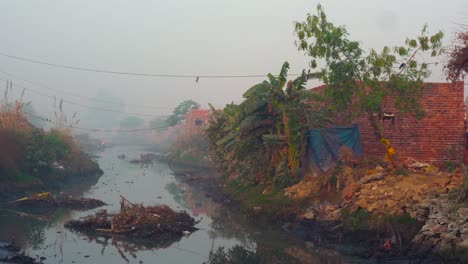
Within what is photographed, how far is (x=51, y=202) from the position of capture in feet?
63.7

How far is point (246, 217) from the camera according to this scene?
18156 mm

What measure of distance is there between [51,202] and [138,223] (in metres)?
6.65

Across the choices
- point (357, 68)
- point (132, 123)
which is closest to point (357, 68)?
point (357, 68)

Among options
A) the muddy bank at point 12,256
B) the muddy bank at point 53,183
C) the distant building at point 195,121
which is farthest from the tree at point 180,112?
the muddy bank at point 12,256

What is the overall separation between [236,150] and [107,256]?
9.61m

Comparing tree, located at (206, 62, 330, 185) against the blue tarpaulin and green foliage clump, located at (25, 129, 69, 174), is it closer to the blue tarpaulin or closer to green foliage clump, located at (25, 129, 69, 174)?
the blue tarpaulin

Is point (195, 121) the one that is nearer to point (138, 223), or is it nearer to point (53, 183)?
point (53, 183)

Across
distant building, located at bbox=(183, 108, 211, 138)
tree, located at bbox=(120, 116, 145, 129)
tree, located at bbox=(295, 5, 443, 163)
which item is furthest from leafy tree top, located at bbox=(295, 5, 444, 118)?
tree, located at bbox=(120, 116, 145, 129)

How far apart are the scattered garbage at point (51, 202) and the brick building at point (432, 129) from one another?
11727mm

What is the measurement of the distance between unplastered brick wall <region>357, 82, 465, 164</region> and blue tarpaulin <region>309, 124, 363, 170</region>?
44.8 inches

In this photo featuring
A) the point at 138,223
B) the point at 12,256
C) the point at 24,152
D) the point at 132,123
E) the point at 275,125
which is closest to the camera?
the point at 12,256

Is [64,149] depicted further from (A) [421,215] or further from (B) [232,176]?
(A) [421,215]

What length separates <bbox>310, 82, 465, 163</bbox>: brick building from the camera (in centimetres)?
1959

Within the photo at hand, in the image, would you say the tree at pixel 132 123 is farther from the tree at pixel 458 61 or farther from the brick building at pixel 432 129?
the tree at pixel 458 61
